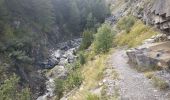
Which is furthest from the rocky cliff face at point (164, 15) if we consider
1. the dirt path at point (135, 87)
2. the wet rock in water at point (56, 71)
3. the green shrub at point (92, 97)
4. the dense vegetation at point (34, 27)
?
the wet rock in water at point (56, 71)

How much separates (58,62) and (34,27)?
→ 14.6 m

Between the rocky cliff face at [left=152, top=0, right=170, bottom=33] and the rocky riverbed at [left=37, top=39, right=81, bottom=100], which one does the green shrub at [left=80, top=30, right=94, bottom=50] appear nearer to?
the rocky riverbed at [left=37, top=39, right=81, bottom=100]

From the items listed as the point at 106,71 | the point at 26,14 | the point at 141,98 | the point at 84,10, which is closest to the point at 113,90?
the point at 141,98

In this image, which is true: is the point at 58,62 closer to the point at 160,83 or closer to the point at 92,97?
the point at 160,83

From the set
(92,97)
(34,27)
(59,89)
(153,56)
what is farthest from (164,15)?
(34,27)

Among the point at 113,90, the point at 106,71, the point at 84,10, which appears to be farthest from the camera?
the point at 84,10

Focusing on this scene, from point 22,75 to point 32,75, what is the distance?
2.72 metres

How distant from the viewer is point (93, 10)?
111938mm

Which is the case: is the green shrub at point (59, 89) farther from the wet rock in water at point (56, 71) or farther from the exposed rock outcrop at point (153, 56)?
the wet rock in water at point (56, 71)

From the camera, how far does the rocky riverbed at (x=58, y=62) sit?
53.7 m

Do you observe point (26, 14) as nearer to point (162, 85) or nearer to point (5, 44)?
point (5, 44)

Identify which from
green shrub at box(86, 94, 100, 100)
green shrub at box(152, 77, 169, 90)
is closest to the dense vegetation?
green shrub at box(86, 94, 100, 100)

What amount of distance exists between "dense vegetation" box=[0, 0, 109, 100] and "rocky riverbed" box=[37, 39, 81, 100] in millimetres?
2179

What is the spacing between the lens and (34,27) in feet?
267
